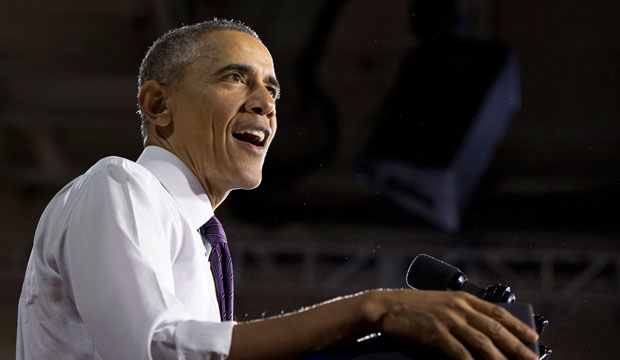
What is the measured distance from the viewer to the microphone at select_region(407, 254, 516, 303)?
63 centimetres

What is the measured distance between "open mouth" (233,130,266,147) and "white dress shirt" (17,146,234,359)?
22 cm

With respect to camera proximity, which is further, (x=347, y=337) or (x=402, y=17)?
(x=402, y=17)

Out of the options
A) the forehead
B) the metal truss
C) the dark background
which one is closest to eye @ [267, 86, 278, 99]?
the forehead

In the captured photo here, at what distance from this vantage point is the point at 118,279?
2.11ft

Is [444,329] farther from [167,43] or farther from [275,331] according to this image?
[167,43]

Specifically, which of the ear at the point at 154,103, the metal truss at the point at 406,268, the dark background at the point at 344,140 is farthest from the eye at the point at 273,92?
the metal truss at the point at 406,268

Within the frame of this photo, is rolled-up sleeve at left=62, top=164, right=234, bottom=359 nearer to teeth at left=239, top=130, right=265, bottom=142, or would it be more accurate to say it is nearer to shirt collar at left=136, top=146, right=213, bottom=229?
shirt collar at left=136, top=146, right=213, bottom=229

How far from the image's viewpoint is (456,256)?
4.12 meters

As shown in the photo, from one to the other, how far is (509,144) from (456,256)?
2.71 ft

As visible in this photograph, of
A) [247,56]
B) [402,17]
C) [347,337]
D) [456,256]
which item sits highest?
[402,17]

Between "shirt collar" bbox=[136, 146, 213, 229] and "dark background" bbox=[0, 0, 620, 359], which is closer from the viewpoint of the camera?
A: "shirt collar" bbox=[136, 146, 213, 229]

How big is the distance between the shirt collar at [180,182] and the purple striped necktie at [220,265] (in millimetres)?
15

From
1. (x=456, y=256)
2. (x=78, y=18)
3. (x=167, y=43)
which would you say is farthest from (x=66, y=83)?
(x=167, y=43)

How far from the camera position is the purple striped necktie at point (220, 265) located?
0.90 meters
